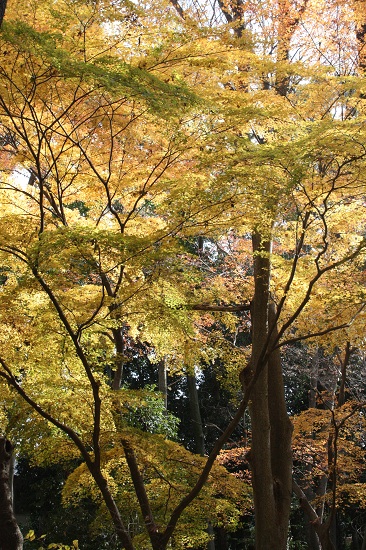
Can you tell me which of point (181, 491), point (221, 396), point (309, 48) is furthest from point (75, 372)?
point (221, 396)

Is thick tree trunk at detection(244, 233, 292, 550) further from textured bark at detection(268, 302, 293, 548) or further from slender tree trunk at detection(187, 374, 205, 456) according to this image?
slender tree trunk at detection(187, 374, 205, 456)

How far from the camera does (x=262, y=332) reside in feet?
21.4

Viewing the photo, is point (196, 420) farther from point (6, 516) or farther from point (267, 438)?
point (6, 516)

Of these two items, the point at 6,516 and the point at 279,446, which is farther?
the point at 279,446

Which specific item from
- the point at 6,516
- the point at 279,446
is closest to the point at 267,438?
the point at 279,446

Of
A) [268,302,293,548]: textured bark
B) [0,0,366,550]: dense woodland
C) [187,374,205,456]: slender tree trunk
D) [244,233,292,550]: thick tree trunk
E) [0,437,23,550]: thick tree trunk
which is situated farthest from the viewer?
[187,374,205,456]: slender tree trunk

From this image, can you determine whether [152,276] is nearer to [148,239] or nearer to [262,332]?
[148,239]

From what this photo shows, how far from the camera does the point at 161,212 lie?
5.08 m

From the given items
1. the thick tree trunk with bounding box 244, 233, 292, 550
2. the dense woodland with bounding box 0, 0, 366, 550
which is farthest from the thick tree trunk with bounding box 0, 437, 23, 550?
the thick tree trunk with bounding box 244, 233, 292, 550

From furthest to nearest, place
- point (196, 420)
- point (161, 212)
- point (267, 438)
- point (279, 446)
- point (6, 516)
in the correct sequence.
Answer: point (196, 420), point (279, 446), point (267, 438), point (6, 516), point (161, 212)

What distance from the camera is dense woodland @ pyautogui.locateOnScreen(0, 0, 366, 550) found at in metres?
4.30

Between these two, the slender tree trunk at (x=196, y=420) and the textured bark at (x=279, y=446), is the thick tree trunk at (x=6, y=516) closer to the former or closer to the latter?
the textured bark at (x=279, y=446)

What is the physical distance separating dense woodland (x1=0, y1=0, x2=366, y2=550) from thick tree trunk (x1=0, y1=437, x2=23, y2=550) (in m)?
0.02

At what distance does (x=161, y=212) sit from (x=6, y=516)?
3203 mm
